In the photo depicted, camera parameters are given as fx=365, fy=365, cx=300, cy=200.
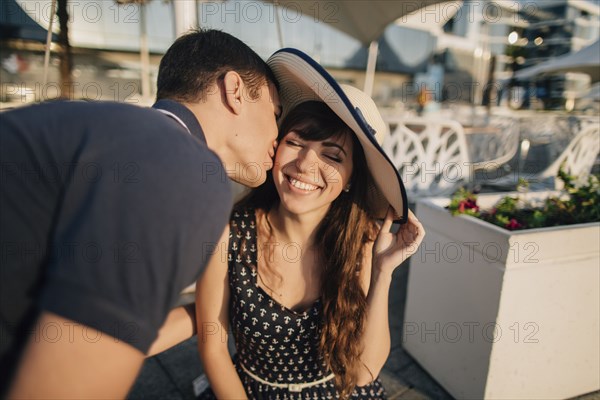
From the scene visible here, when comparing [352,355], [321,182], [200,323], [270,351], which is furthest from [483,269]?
[200,323]

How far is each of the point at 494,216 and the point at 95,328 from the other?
2.30 meters

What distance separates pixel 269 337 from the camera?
1766mm

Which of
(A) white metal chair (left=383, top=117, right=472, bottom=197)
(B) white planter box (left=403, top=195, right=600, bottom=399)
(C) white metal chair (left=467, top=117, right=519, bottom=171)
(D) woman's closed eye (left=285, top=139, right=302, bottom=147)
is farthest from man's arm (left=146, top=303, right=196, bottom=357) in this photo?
(C) white metal chair (left=467, top=117, right=519, bottom=171)

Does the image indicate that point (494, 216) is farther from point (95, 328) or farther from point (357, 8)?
point (357, 8)

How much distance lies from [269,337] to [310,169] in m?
0.84

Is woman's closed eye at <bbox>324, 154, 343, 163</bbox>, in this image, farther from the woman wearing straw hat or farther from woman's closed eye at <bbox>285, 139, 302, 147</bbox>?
woman's closed eye at <bbox>285, 139, 302, 147</bbox>

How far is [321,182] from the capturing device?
182 centimetres

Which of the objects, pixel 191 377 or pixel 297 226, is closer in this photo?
pixel 297 226

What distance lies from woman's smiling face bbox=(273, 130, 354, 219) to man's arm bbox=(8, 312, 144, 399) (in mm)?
1236

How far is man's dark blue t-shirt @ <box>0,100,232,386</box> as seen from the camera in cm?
61

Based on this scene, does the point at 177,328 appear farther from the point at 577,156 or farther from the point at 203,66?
the point at 577,156

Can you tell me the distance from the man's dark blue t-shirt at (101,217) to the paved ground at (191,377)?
1.89 metres

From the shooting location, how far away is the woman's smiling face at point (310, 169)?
71.0 inches

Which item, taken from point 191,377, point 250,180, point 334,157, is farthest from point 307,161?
point 191,377
